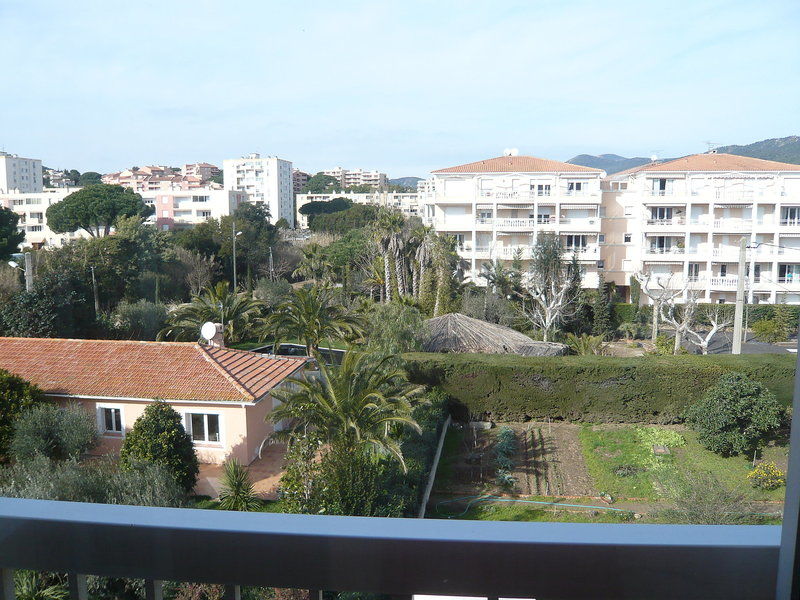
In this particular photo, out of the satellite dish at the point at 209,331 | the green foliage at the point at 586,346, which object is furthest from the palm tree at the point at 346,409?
the green foliage at the point at 586,346

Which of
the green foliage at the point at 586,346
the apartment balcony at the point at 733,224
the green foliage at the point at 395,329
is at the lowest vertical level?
the green foliage at the point at 586,346

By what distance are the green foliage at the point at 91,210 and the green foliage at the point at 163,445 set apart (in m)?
20.9

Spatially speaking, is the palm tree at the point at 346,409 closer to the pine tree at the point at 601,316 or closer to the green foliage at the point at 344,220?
the pine tree at the point at 601,316

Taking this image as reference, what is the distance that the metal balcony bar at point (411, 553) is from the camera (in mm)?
843

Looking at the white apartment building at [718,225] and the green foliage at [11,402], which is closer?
the green foliage at [11,402]

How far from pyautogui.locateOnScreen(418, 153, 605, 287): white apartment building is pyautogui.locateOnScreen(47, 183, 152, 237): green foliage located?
533 inches

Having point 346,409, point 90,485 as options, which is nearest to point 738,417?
point 346,409

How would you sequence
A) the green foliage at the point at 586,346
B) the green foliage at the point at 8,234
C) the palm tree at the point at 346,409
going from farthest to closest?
the green foliage at the point at 8,234
the green foliage at the point at 586,346
the palm tree at the point at 346,409

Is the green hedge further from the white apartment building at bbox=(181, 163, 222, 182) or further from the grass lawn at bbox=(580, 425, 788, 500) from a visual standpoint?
the white apartment building at bbox=(181, 163, 222, 182)

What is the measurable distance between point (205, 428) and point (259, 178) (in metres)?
42.6

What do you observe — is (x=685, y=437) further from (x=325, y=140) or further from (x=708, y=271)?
(x=708, y=271)

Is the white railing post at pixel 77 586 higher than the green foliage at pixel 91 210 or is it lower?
lower

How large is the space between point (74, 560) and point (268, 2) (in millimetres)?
1800

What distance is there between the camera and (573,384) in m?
13.5
